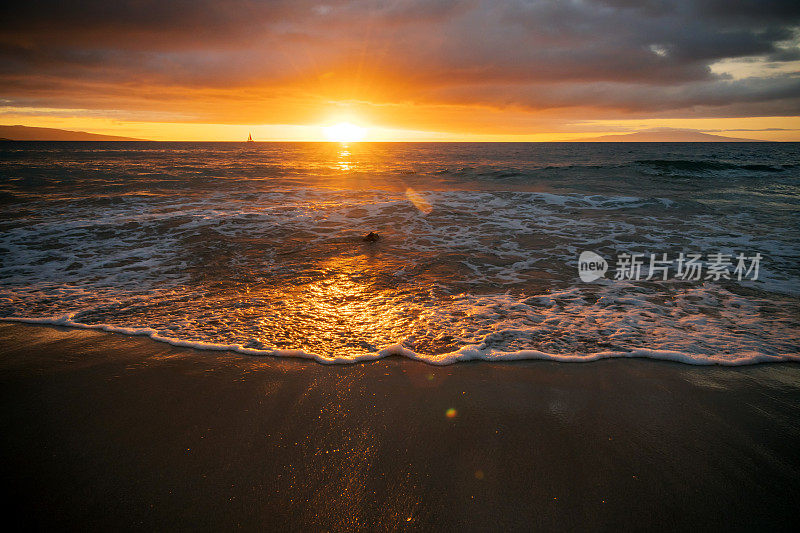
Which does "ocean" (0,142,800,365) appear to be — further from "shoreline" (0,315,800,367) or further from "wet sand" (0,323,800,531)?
"wet sand" (0,323,800,531)

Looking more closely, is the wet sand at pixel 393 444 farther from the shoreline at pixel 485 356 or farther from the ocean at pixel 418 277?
the ocean at pixel 418 277

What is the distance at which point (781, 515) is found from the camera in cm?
213

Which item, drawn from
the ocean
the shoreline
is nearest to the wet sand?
the shoreline

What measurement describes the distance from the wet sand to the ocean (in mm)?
462

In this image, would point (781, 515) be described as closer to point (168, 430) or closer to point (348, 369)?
point (348, 369)

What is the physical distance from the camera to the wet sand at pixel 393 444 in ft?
7.11

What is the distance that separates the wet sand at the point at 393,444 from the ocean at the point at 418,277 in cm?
46

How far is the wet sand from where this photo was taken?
7.11ft

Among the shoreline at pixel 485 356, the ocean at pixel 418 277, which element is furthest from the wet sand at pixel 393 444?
the ocean at pixel 418 277

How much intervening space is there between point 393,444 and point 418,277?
3.78m

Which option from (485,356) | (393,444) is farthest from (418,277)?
(393,444)

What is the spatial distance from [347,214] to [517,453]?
10104 mm

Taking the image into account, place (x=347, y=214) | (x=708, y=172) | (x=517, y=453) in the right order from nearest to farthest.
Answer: (x=517, y=453) < (x=347, y=214) < (x=708, y=172)

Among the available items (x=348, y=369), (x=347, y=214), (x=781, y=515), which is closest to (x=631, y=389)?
(x=781, y=515)
